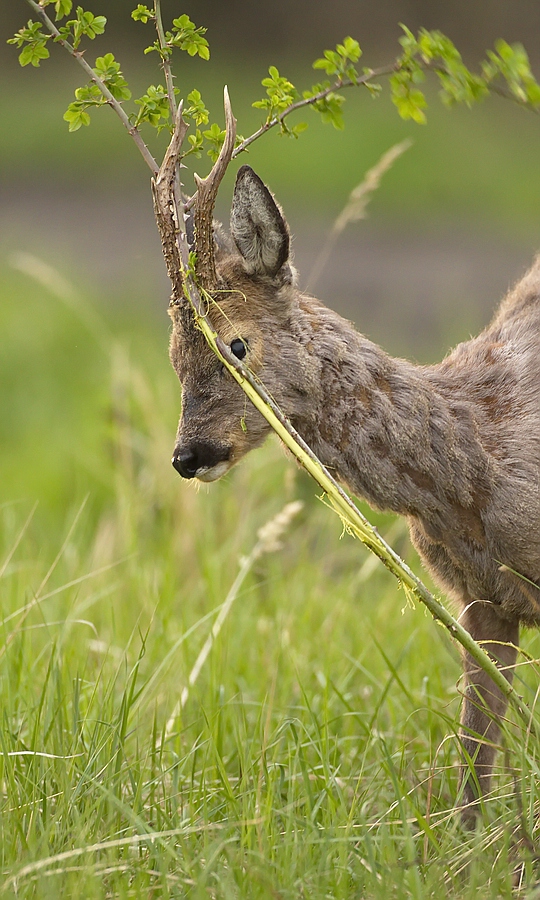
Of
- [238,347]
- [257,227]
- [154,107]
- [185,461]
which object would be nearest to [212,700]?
[185,461]

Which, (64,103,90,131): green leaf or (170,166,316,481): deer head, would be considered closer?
(64,103,90,131): green leaf

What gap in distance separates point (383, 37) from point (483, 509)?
18020mm

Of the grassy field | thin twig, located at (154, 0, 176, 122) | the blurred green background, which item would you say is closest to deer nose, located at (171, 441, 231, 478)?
the grassy field

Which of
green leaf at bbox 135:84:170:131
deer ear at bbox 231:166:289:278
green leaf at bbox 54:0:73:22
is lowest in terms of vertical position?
deer ear at bbox 231:166:289:278

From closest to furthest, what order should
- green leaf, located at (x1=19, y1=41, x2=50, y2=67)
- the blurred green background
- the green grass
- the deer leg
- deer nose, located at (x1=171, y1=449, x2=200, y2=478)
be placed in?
the green grass < green leaf, located at (x1=19, y1=41, x2=50, y2=67) < deer nose, located at (x1=171, y1=449, x2=200, y2=478) < the deer leg < the blurred green background

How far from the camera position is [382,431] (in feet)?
9.77

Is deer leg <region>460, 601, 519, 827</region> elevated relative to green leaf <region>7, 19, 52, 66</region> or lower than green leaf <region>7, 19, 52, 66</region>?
lower

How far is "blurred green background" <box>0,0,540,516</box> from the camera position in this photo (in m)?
8.33

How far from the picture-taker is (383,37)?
19.8m

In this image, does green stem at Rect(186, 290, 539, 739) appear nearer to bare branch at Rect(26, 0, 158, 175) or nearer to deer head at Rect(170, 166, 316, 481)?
deer head at Rect(170, 166, 316, 481)

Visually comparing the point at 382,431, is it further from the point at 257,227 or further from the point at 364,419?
the point at 257,227

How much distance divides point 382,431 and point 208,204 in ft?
2.19

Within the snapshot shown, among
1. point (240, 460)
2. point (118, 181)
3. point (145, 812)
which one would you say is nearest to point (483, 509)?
point (240, 460)

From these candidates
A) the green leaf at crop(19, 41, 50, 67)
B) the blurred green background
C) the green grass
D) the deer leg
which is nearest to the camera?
the green grass
